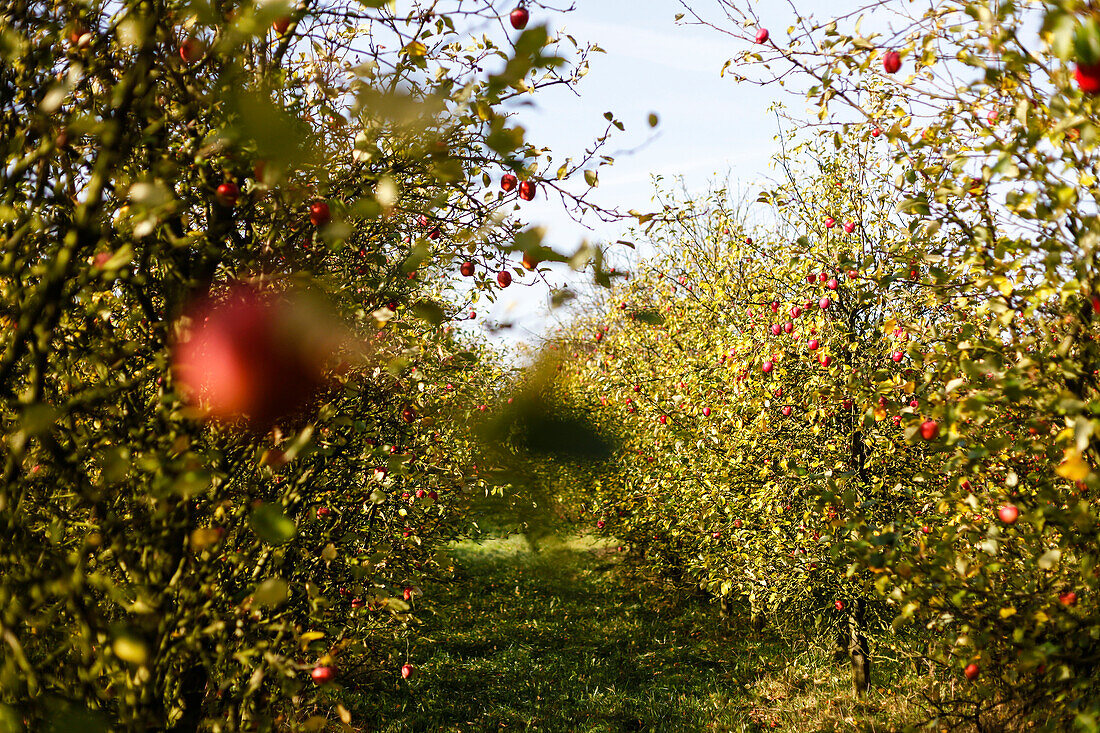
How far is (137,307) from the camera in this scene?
8.04 feet

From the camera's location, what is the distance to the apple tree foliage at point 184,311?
1.60 meters

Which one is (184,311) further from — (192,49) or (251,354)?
(192,49)

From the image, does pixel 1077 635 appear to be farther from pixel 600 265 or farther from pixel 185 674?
pixel 185 674

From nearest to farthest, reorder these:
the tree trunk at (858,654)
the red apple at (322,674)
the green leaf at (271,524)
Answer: the green leaf at (271,524) < the red apple at (322,674) < the tree trunk at (858,654)

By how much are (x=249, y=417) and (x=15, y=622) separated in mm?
1169

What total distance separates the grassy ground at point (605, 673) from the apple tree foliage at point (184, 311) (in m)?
3.53

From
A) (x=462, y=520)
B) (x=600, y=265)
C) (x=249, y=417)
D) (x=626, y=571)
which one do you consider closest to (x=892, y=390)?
(x=600, y=265)

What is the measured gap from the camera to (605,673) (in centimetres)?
817

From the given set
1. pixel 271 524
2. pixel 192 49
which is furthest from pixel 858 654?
pixel 192 49

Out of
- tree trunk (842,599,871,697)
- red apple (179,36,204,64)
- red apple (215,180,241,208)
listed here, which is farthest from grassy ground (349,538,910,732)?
red apple (179,36,204,64)

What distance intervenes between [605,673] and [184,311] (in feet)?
24.2

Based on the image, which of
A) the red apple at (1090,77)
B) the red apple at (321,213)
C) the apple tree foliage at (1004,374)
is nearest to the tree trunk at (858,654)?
the apple tree foliage at (1004,374)

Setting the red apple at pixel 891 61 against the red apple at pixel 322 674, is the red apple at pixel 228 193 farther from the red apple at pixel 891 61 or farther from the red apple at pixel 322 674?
the red apple at pixel 891 61

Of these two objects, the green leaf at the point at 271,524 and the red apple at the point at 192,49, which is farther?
the red apple at the point at 192,49
